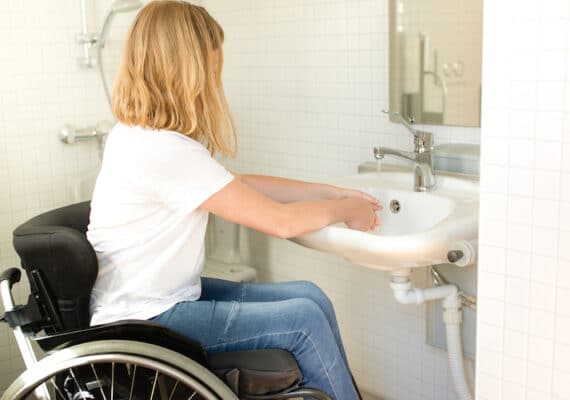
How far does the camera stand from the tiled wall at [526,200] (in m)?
1.33

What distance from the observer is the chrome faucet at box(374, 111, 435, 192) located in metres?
2.17

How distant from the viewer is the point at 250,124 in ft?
9.55

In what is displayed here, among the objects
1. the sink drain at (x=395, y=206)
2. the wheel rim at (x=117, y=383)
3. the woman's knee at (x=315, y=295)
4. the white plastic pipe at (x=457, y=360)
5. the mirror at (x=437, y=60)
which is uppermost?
the mirror at (x=437, y=60)

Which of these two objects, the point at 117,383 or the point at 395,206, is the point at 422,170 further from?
the point at 117,383

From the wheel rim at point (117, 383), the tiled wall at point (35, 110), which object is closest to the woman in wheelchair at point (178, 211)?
the wheel rim at point (117, 383)

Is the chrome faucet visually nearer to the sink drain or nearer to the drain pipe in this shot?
the sink drain

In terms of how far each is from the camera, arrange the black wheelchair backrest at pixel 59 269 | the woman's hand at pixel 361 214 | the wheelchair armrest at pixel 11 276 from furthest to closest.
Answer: the woman's hand at pixel 361 214, the wheelchair armrest at pixel 11 276, the black wheelchair backrest at pixel 59 269

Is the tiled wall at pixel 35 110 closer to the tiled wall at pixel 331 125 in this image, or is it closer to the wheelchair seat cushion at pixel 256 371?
the tiled wall at pixel 331 125

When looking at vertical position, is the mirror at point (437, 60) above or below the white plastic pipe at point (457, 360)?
above

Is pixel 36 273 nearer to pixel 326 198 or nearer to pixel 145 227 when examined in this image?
pixel 145 227

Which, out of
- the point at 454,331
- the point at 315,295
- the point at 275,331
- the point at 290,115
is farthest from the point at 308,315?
the point at 290,115

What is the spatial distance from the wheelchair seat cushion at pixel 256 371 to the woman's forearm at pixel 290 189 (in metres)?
0.47

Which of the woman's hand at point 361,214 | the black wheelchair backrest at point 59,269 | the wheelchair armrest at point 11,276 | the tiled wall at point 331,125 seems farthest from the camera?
the tiled wall at point 331,125

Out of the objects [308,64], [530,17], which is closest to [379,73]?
[308,64]
